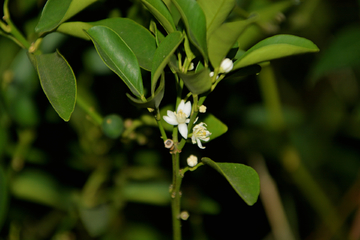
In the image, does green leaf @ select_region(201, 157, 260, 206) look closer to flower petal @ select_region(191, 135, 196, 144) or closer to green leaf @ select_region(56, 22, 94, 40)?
flower petal @ select_region(191, 135, 196, 144)

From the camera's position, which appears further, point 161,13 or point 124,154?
point 124,154

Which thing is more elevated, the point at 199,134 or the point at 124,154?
the point at 199,134

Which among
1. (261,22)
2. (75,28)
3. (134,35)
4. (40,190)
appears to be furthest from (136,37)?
(40,190)

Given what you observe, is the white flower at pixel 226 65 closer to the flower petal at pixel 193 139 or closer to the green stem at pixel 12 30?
the flower petal at pixel 193 139

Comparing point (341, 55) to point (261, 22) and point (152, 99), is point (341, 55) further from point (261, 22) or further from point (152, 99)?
point (152, 99)

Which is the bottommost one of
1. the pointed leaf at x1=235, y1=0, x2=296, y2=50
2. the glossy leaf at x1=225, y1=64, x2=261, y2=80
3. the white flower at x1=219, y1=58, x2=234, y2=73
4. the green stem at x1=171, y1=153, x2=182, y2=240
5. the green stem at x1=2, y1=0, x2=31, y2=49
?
the green stem at x1=171, y1=153, x2=182, y2=240

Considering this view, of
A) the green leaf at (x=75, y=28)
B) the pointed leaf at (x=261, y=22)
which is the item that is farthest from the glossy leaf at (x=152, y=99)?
the pointed leaf at (x=261, y=22)

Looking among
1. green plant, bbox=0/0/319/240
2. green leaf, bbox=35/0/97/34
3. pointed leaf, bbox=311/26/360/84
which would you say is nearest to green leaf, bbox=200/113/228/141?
green plant, bbox=0/0/319/240
